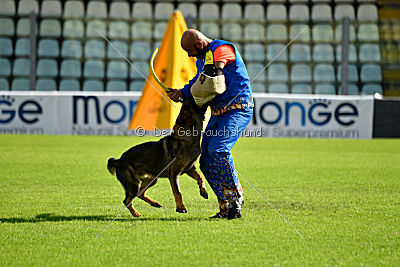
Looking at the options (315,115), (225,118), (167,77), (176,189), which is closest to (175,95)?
(225,118)

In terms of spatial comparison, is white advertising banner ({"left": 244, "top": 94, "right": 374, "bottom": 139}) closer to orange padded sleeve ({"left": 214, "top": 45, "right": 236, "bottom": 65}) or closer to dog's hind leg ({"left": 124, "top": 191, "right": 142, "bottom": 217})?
dog's hind leg ({"left": 124, "top": 191, "right": 142, "bottom": 217})

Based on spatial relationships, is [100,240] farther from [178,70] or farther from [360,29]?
[360,29]

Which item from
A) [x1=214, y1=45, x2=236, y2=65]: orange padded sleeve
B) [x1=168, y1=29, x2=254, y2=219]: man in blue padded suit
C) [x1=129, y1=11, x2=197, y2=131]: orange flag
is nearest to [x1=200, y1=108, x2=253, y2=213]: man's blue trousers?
[x1=168, y1=29, x2=254, y2=219]: man in blue padded suit

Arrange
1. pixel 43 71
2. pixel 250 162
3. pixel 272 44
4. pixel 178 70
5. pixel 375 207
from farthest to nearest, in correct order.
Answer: pixel 272 44
pixel 43 71
pixel 178 70
pixel 250 162
pixel 375 207

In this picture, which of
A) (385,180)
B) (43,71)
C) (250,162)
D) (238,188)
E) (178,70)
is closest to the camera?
(238,188)

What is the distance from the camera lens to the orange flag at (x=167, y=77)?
13.3 meters

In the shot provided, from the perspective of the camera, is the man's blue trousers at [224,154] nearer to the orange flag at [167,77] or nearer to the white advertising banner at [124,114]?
the orange flag at [167,77]

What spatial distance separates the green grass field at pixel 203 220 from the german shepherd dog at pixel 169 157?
Result: 1.15 ft

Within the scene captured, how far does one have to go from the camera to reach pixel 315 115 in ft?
50.0

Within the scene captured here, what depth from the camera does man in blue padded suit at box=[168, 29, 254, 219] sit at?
191 inches

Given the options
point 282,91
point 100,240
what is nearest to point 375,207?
point 100,240

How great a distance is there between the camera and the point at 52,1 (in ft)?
67.8

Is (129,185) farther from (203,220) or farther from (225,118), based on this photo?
(225,118)

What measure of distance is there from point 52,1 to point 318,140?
11.7 meters
